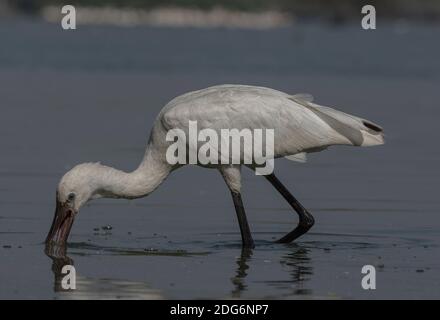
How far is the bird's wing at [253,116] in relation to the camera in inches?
577

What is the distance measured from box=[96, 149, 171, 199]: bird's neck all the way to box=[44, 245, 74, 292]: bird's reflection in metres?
0.67

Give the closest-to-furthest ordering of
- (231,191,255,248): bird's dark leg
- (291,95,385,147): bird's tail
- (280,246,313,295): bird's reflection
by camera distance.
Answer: (280,246,313,295): bird's reflection
(231,191,255,248): bird's dark leg
(291,95,385,147): bird's tail

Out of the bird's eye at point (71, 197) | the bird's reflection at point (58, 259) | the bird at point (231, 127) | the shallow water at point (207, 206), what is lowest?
the shallow water at point (207, 206)

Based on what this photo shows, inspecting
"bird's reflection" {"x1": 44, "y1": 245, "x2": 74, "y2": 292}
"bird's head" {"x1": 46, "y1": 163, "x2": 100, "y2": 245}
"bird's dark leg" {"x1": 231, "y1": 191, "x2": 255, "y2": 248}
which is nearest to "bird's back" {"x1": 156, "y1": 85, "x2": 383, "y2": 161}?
"bird's dark leg" {"x1": 231, "y1": 191, "x2": 255, "y2": 248}

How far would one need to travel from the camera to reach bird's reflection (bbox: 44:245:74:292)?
42.8 ft

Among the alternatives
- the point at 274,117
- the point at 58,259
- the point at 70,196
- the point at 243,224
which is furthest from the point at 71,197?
the point at 274,117

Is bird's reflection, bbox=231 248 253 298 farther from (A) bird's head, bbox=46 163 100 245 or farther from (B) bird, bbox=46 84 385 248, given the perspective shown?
(A) bird's head, bbox=46 163 100 245

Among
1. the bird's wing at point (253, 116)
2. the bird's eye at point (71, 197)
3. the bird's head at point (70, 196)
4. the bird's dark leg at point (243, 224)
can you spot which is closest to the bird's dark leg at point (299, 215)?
the bird's wing at point (253, 116)

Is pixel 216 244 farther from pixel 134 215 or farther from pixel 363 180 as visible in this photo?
pixel 363 180

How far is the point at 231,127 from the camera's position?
583 inches

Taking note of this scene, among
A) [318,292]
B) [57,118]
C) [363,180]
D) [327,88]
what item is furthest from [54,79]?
[318,292]

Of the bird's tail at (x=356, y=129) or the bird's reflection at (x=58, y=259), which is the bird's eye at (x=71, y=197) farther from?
the bird's tail at (x=356, y=129)

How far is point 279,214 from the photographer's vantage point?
1728cm

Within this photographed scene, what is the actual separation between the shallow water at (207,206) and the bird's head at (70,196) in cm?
23
